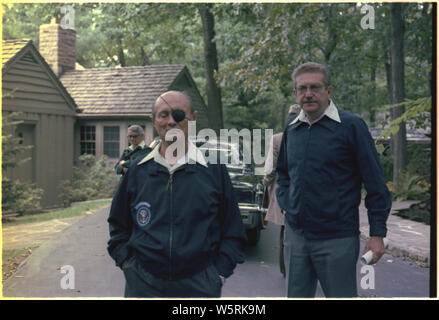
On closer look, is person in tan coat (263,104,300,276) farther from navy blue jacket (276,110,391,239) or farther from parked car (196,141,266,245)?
navy blue jacket (276,110,391,239)

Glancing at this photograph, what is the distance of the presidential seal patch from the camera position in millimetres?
2545

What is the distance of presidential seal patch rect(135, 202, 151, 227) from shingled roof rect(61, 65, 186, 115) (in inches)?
415

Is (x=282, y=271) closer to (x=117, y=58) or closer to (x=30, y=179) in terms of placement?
(x=30, y=179)

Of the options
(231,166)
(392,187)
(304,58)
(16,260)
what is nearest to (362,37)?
(304,58)

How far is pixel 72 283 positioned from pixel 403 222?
6090 mm

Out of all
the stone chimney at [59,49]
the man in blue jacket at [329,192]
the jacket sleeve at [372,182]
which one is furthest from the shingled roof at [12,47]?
the jacket sleeve at [372,182]

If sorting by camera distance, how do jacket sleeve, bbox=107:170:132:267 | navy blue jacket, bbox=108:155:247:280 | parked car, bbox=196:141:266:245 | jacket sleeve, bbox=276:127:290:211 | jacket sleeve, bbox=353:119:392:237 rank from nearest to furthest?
navy blue jacket, bbox=108:155:247:280
jacket sleeve, bbox=107:170:132:267
jacket sleeve, bbox=353:119:392:237
jacket sleeve, bbox=276:127:290:211
parked car, bbox=196:141:266:245

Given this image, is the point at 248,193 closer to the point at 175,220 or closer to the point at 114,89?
the point at 175,220

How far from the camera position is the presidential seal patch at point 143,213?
2.54m

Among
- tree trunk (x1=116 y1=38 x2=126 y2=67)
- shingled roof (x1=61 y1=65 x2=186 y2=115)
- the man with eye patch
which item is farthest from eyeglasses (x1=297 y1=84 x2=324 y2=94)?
tree trunk (x1=116 y1=38 x2=126 y2=67)

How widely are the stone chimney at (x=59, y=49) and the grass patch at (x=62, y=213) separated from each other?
4.03 metres

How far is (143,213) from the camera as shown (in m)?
2.55

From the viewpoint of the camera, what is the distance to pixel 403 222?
8.85 meters

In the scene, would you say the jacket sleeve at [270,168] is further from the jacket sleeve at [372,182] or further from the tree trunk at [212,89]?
the tree trunk at [212,89]
